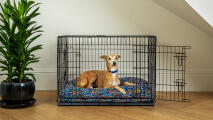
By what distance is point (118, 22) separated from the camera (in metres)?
3.91

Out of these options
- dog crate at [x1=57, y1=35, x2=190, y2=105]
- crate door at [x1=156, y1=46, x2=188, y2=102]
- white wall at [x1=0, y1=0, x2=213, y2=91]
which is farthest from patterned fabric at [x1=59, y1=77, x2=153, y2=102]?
white wall at [x1=0, y1=0, x2=213, y2=91]

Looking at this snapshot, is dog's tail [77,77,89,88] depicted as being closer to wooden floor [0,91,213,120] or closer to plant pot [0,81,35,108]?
wooden floor [0,91,213,120]

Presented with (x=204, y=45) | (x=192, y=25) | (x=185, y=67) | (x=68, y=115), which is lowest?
(x=68, y=115)

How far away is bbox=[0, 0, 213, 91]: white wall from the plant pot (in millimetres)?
979

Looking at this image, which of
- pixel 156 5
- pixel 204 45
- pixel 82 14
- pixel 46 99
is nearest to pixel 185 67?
pixel 204 45

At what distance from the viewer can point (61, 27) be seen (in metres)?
3.93

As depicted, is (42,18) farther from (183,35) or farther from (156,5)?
(183,35)

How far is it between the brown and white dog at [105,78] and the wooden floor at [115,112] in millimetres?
329

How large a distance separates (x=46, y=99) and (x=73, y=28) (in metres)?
1.02

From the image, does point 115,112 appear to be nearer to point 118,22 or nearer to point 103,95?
point 103,95

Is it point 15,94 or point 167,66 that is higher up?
point 167,66

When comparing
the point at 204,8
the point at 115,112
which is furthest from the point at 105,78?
the point at 204,8

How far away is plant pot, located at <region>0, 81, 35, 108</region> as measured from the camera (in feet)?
9.87

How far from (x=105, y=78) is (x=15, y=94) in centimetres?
97
